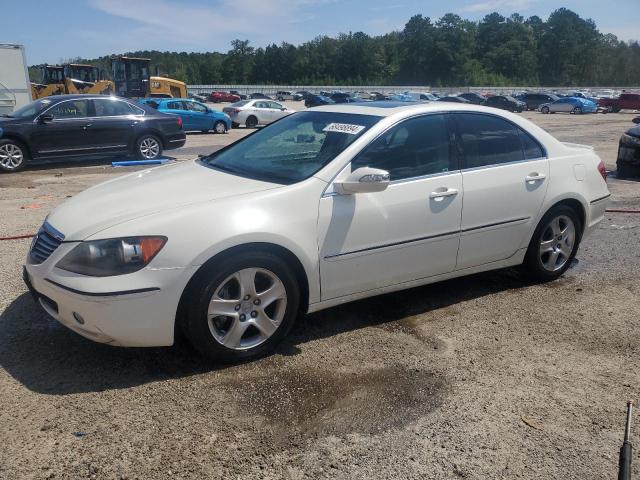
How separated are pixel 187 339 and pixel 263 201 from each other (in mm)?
958

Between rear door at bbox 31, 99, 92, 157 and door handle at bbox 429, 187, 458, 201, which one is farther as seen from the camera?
rear door at bbox 31, 99, 92, 157

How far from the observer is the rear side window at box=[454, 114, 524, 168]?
445 centimetres

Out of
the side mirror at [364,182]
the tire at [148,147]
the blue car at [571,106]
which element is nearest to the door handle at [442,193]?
the side mirror at [364,182]

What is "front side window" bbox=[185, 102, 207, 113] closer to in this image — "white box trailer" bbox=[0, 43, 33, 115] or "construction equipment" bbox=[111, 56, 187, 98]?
"white box trailer" bbox=[0, 43, 33, 115]

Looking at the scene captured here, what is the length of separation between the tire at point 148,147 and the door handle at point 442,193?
10393 mm

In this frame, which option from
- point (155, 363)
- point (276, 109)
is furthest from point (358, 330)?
point (276, 109)

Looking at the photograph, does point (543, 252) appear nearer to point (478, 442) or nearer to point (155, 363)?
point (478, 442)

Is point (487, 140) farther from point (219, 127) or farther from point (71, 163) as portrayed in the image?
point (219, 127)

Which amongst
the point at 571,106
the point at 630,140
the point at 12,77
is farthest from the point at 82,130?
the point at 571,106

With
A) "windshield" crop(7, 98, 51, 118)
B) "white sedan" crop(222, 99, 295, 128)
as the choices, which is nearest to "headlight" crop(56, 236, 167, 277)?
"windshield" crop(7, 98, 51, 118)

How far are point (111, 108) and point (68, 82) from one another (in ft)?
61.0

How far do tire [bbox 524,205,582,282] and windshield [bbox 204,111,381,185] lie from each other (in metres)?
1.82

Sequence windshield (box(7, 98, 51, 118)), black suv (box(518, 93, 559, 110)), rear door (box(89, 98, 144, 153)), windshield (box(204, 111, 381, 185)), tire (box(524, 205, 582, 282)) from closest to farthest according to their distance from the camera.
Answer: windshield (box(204, 111, 381, 185)) → tire (box(524, 205, 582, 282)) → windshield (box(7, 98, 51, 118)) → rear door (box(89, 98, 144, 153)) → black suv (box(518, 93, 559, 110))

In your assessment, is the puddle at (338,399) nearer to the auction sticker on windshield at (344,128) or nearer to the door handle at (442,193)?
the door handle at (442,193)
